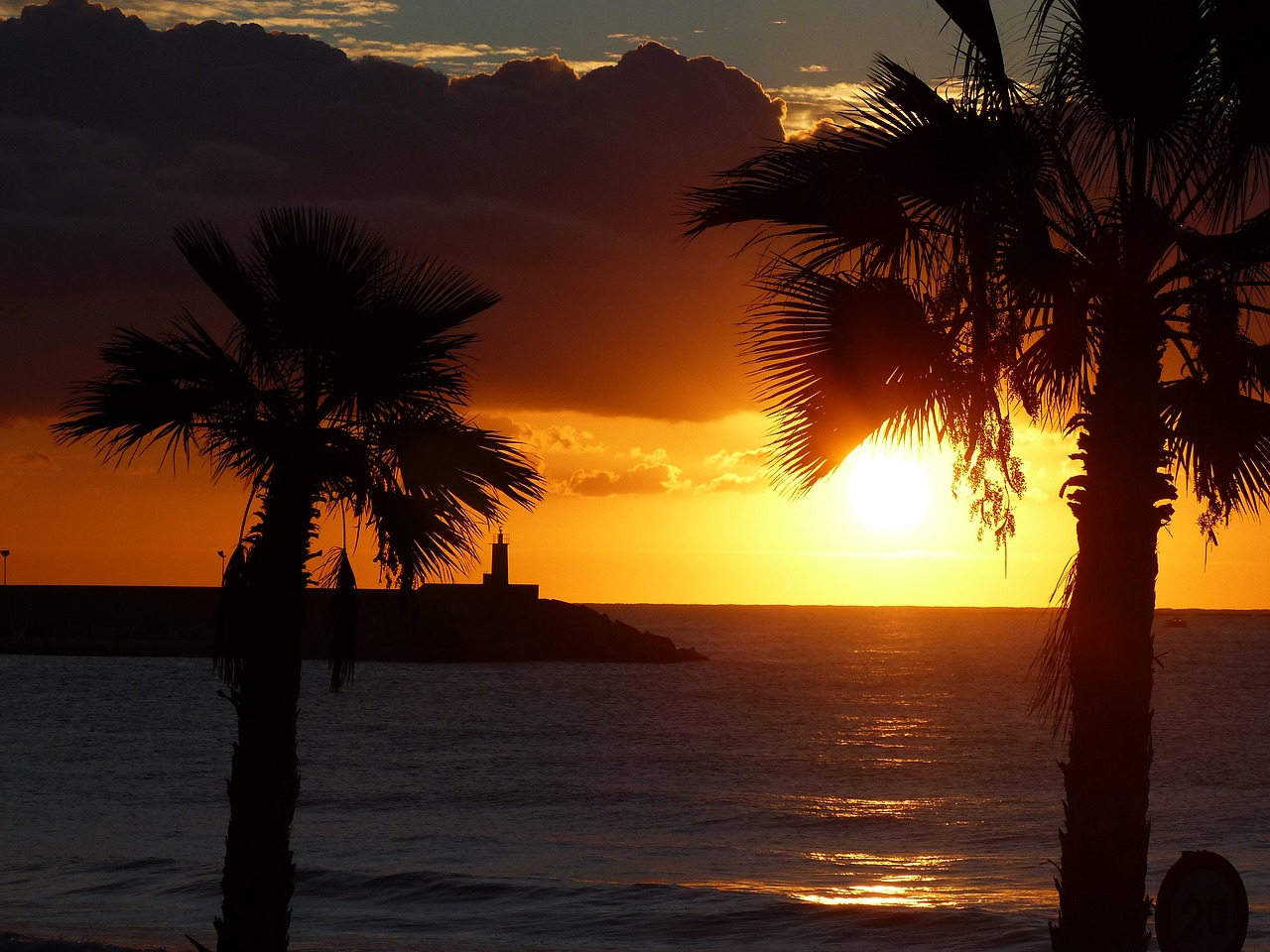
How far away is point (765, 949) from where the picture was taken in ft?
66.1

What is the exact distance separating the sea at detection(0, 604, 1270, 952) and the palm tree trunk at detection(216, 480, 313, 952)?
244 inches

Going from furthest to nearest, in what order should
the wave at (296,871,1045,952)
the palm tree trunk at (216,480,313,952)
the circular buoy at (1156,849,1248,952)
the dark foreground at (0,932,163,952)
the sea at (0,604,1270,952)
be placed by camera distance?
the sea at (0,604,1270,952)
the wave at (296,871,1045,952)
the dark foreground at (0,932,163,952)
the palm tree trunk at (216,480,313,952)
the circular buoy at (1156,849,1248,952)

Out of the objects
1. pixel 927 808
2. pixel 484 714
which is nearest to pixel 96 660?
pixel 484 714

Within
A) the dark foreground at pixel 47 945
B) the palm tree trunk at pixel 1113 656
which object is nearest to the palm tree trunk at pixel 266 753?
the palm tree trunk at pixel 1113 656

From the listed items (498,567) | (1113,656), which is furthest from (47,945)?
(498,567)

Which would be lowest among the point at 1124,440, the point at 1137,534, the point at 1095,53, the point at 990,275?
the point at 1137,534

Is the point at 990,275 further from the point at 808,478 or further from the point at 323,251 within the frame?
the point at 323,251

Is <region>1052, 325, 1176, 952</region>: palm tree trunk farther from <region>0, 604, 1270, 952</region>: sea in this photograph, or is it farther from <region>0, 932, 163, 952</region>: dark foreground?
<region>0, 932, 163, 952</region>: dark foreground

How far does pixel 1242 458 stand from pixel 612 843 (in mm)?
25638

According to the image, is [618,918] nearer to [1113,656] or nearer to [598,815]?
[598,815]

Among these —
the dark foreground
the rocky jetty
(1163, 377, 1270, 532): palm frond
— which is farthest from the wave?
the rocky jetty

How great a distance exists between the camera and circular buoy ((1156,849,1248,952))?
5.88 m

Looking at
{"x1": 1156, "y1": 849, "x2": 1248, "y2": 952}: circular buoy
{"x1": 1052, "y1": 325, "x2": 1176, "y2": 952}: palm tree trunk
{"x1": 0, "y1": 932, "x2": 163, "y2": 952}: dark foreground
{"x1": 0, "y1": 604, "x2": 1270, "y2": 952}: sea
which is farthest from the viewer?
{"x1": 0, "y1": 604, "x2": 1270, "y2": 952}: sea

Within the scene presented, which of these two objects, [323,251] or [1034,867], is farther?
[1034,867]
